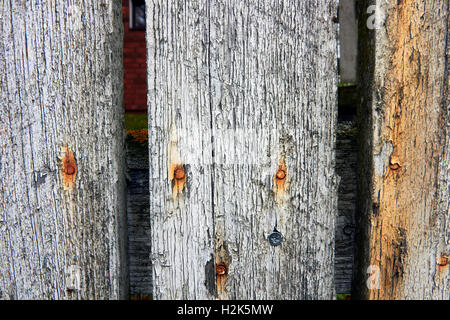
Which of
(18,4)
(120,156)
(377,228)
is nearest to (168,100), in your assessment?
(120,156)

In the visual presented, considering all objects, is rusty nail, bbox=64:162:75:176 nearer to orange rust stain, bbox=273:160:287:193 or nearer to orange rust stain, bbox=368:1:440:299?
orange rust stain, bbox=273:160:287:193

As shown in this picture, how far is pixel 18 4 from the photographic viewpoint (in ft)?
3.44

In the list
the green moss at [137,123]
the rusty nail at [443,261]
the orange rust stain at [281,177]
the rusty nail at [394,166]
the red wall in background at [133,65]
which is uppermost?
the red wall in background at [133,65]

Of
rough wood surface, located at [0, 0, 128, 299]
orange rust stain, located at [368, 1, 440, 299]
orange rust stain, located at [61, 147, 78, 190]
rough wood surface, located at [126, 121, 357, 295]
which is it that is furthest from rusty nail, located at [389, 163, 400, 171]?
orange rust stain, located at [61, 147, 78, 190]

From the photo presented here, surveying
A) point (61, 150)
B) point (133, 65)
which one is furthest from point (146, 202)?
point (133, 65)

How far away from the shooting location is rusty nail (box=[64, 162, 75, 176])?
3.51 feet

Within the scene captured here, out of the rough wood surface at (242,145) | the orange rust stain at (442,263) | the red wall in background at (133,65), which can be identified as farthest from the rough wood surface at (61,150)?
the red wall in background at (133,65)

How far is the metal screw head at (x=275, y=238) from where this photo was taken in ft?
3.52

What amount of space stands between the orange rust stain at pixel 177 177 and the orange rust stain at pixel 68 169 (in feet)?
0.98

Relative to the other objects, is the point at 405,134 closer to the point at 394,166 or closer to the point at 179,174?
the point at 394,166

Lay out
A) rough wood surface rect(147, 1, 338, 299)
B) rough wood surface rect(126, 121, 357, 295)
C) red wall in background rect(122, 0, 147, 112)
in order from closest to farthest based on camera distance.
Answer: rough wood surface rect(147, 1, 338, 299)
rough wood surface rect(126, 121, 357, 295)
red wall in background rect(122, 0, 147, 112)

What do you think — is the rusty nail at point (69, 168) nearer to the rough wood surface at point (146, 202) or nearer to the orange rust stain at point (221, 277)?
the rough wood surface at point (146, 202)

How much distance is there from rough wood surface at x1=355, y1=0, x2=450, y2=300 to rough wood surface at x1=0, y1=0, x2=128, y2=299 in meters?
0.78
